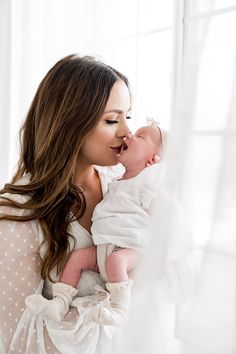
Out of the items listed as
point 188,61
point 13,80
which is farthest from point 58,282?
point 13,80

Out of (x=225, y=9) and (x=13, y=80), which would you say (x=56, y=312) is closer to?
(x=225, y=9)

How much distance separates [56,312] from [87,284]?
149mm

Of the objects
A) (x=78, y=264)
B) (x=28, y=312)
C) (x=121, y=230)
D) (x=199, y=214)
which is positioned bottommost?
(x=28, y=312)

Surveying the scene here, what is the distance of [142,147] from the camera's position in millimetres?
1332

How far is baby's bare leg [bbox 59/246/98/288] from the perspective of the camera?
1.28 meters

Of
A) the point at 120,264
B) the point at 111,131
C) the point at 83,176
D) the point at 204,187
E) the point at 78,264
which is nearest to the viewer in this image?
the point at 204,187

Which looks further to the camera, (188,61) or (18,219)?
(18,219)

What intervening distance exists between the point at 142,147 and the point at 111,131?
119 millimetres

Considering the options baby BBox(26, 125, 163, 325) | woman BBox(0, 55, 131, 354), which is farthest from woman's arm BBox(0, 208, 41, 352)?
baby BBox(26, 125, 163, 325)

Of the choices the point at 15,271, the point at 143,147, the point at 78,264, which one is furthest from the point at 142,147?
the point at 15,271

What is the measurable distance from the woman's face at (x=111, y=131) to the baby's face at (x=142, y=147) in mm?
57

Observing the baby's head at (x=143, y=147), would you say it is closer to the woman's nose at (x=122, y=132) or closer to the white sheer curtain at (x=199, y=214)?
the woman's nose at (x=122, y=132)

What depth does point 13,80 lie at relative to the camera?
229 cm

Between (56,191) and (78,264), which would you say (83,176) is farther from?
(78,264)
